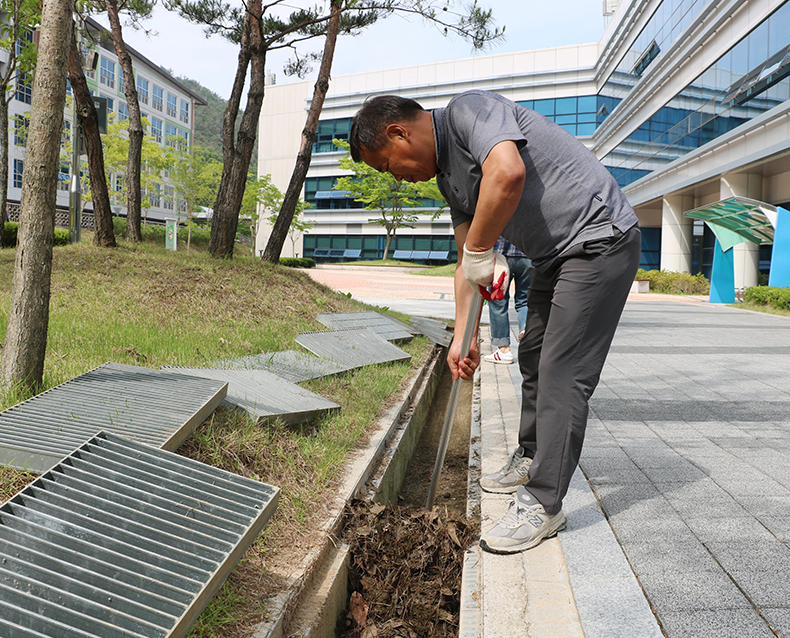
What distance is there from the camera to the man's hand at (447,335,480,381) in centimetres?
279

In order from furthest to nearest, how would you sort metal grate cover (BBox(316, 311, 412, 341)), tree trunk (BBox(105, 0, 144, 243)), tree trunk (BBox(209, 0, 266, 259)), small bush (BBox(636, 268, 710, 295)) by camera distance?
small bush (BBox(636, 268, 710, 295)) < tree trunk (BBox(105, 0, 144, 243)) < tree trunk (BBox(209, 0, 266, 259)) < metal grate cover (BBox(316, 311, 412, 341))

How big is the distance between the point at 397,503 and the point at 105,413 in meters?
1.90

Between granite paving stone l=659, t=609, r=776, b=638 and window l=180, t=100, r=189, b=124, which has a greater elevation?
window l=180, t=100, r=189, b=124

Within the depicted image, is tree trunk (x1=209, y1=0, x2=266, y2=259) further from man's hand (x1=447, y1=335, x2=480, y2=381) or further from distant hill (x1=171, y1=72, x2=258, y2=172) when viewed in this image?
distant hill (x1=171, y1=72, x2=258, y2=172)

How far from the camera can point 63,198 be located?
45.4 metres

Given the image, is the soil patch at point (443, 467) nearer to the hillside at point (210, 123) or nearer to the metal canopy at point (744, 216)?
the metal canopy at point (744, 216)

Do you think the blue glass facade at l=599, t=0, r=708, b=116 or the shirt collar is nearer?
the shirt collar

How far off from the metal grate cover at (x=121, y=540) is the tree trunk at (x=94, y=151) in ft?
22.7

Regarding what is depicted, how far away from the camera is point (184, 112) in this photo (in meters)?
62.3

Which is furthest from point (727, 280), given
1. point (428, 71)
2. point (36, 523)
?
point (428, 71)

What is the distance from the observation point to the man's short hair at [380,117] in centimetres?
238

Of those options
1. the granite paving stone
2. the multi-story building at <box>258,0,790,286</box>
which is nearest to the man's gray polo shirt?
the granite paving stone

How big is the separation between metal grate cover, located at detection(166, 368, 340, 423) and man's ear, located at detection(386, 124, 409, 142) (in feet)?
5.49

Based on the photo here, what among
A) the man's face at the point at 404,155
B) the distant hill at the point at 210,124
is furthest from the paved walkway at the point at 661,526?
the distant hill at the point at 210,124
